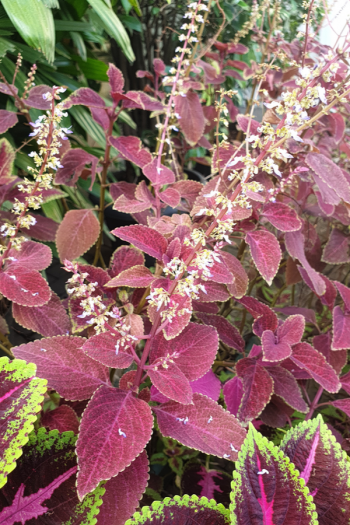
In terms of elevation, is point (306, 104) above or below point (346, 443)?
above

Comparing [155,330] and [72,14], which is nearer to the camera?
[155,330]

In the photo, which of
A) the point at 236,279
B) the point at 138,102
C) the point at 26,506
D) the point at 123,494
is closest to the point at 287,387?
the point at 236,279

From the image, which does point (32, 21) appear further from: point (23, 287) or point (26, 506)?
point (26, 506)

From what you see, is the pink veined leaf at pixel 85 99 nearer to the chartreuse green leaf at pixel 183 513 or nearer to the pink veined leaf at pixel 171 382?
the pink veined leaf at pixel 171 382

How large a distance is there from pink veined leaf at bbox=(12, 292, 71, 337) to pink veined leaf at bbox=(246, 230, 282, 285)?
31 cm

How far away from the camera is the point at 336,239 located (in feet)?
3.09

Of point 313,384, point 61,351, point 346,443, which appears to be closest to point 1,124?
point 61,351

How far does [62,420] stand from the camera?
57cm

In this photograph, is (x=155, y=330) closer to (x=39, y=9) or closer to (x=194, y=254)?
(x=194, y=254)

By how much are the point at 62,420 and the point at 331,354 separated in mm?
482

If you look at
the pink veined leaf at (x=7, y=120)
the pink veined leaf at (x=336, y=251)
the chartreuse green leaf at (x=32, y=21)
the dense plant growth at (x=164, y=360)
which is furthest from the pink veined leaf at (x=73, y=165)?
the pink veined leaf at (x=336, y=251)

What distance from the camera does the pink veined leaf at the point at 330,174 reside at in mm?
630

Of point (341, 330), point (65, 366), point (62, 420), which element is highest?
point (341, 330)

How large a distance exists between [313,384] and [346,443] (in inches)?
16.4
